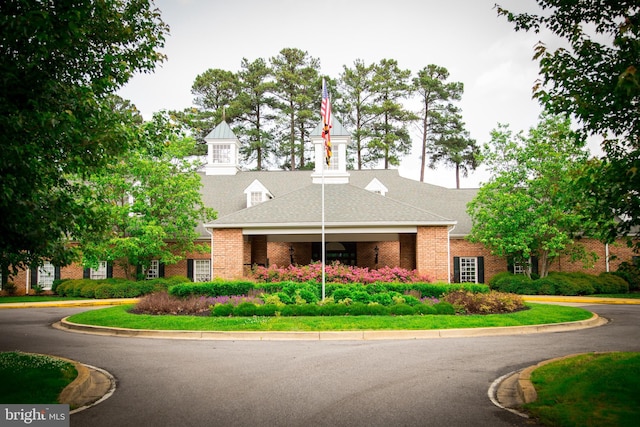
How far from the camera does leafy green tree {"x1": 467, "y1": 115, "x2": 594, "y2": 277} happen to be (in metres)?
25.3

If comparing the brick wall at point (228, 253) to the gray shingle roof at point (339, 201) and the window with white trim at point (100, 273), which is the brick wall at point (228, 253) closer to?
the gray shingle roof at point (339, 201)

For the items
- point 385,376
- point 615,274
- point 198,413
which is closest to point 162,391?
point 198,413

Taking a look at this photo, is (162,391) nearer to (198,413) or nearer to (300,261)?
(198,413)

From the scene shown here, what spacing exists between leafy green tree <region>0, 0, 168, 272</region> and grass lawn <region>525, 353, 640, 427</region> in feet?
22.6

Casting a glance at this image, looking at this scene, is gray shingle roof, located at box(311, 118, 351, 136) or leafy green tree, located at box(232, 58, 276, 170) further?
leafy green tree, located at box(232, 58, 276, 170)

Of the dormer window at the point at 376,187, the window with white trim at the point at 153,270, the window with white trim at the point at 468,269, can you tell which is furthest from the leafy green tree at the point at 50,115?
the window with white trim at the point at 468,269

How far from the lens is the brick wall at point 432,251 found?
854 inches

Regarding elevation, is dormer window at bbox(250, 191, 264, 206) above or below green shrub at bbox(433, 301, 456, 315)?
above

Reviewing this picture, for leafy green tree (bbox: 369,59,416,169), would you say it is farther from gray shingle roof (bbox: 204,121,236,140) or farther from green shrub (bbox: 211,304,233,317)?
green shrub (bbox: 211,304,233,317)

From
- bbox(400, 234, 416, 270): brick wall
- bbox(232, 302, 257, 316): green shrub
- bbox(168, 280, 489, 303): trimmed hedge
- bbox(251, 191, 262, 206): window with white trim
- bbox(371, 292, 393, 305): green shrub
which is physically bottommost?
bbox(232, 302, 257, 316): green shrub

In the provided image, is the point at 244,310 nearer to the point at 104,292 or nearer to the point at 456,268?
the point at 104,292

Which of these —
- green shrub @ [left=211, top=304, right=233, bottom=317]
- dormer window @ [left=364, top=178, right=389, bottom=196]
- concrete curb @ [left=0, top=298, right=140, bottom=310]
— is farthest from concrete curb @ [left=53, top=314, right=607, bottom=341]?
dormer window @ [left=364, top=178, right=389, bottom=196]

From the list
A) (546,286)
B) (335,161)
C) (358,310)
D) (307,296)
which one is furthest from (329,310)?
(546,286)

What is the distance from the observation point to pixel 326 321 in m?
14.1
